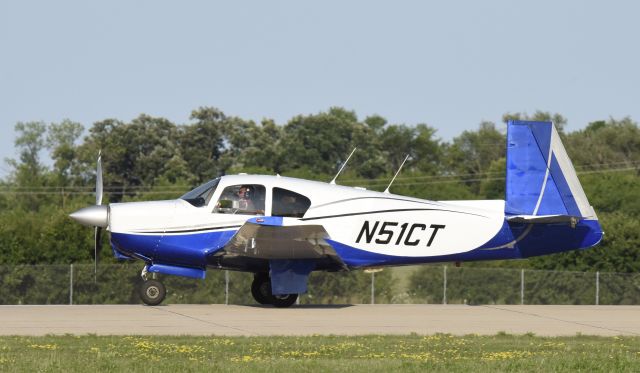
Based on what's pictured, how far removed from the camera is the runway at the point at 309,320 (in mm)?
17134

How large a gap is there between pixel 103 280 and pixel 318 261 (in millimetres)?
10406

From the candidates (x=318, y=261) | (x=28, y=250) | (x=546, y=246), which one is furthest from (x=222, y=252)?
(x=28, y=250)

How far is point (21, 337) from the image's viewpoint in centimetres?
1555

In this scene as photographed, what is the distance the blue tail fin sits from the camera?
2164 cm

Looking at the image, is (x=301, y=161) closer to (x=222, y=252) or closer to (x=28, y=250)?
(x=28, y=250)

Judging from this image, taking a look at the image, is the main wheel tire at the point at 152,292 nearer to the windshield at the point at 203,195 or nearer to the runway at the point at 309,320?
the runway at the point at 309,320

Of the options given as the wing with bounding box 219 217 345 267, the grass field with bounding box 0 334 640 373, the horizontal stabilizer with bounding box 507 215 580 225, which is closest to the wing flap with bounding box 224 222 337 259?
the wing with bounding box 219 217 345 267

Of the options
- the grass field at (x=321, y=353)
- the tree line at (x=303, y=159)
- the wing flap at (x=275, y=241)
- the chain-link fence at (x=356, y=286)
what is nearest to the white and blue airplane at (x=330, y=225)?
the wing flap at (x=275, y=241)

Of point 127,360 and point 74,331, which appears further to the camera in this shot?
point 74,331

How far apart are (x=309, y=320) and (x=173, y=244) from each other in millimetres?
3162

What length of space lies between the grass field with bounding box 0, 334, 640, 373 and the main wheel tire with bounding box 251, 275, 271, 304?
562 centimetres

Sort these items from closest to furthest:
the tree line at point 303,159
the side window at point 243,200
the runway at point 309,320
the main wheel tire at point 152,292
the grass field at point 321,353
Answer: the grass field at point 321,353 → the runway at point 309,320 → the side window at point 243,200 → the main wheel tire at point 152,292 → the tree line at point 303,159

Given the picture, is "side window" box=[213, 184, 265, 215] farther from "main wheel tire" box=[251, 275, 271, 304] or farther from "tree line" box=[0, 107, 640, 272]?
"tree line" box=[0, 107, 640, 272]

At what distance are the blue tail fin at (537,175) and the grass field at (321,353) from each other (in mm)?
5051
